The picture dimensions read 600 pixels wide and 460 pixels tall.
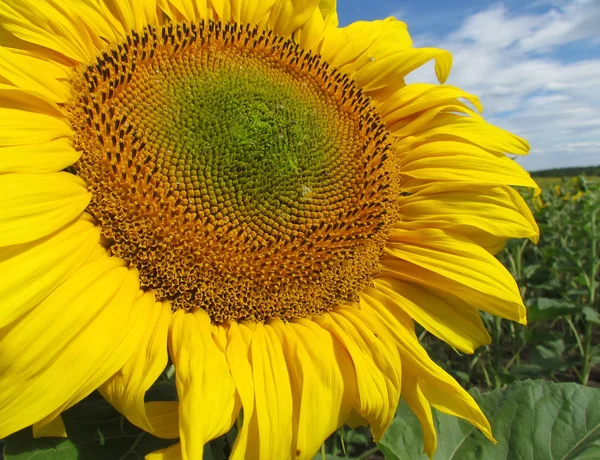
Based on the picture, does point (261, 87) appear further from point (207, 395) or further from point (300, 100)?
point (207, 395)

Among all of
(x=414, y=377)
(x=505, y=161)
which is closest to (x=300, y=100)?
(x=505, y=161)

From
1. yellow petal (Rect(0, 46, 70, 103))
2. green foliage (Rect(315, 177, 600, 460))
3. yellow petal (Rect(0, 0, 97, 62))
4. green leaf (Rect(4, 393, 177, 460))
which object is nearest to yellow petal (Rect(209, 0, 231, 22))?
yellow petal (Rect(0, 0, 97, 62))

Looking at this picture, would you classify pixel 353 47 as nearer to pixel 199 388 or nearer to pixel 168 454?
pixel 199 388

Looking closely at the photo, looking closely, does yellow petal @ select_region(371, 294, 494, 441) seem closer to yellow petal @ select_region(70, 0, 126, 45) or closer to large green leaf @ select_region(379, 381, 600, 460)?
large green leaf @ select_region(379, 381, 600, 460)

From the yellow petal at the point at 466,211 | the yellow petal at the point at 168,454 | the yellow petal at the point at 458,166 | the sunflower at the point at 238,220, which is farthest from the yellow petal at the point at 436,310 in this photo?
the yellow petal at the point at 168,454

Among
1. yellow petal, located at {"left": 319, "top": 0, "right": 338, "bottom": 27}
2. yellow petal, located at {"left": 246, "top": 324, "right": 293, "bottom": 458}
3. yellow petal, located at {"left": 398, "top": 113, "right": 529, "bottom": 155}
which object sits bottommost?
yellow petal, located at {"left": 246, "top": 324, "right": 293, "bottom": 458}

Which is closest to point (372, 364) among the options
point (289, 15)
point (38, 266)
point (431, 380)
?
point (431, 380)

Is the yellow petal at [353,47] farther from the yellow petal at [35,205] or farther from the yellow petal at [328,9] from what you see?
the yellow petal at [35,205]
